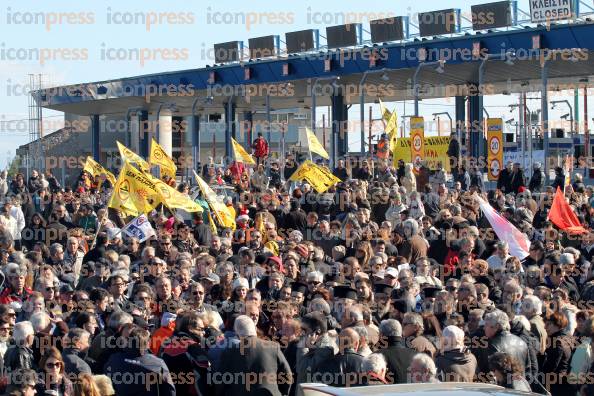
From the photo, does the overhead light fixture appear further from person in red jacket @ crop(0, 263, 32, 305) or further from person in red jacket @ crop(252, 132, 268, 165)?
person in red jacket @ crop(0, 263, 32, 305)

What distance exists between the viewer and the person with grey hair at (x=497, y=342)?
10.1 m

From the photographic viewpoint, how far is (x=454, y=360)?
955 centimetres

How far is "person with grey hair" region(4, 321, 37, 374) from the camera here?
9.83 metres

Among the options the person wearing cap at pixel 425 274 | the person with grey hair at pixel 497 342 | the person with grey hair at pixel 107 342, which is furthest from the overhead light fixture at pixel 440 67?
the person with grey hair at pixel 107 342

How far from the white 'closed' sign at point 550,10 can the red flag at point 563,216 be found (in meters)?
11.0

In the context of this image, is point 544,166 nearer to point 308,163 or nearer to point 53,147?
point 308,163

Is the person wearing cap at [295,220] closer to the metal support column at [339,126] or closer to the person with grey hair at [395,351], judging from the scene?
the person with grey hair at [395,351]

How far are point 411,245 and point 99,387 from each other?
895 centimetres

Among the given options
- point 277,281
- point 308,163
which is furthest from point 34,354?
point 308,163

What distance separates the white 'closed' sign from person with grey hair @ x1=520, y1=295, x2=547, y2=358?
61.0 feet

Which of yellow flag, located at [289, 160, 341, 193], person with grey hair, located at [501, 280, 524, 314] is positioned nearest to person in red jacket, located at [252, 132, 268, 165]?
yellow flag, located at [289, 160, 341, 193]

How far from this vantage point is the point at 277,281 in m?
13.3

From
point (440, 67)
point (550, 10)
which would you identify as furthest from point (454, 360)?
point (440, 67)

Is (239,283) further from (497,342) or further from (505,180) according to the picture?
(505,180)
